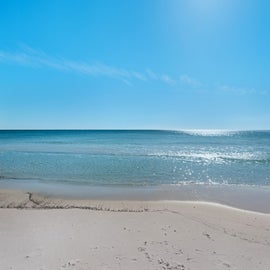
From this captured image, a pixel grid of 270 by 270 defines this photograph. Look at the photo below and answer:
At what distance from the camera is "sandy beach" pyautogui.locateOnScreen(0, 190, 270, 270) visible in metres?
6.41

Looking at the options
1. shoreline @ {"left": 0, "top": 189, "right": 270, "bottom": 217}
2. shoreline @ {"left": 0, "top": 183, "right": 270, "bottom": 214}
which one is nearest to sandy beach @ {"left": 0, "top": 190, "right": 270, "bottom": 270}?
shoreline @ {"left": 0, "top": 189, "right": 270, "bottom": 217}

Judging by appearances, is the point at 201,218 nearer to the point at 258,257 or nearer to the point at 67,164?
the point at 258,257

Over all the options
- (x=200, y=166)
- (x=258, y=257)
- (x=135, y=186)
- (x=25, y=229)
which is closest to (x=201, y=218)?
(x=258, y=257)

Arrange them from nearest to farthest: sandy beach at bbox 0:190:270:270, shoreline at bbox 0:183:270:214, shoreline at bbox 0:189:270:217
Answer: sandy beach at bbox 0:190:270:270, shoreline at bbox 0:189:270:217, shoreline at bbox 0:183:270:214

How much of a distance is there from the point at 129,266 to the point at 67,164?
19.1m

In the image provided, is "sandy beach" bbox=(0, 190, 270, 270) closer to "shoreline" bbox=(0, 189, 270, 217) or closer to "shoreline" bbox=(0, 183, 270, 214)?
"shoreline" bbox=(0, 189, 270, 217)

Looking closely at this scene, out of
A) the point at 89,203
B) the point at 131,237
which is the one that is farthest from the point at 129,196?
the point at 131,237

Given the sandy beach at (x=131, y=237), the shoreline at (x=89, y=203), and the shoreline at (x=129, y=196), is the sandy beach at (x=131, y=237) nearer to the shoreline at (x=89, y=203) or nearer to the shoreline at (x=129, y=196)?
the shoreline at (x=89, y=203)

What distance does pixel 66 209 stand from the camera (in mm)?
10828

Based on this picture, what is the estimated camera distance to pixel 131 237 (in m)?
7.83

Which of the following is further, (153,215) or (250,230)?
(153,215)

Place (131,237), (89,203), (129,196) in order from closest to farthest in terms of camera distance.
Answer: (131,237)
(89,203)
(129,196)

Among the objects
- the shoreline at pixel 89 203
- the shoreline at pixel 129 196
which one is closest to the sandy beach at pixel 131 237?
the shoreline at pixel 89 203

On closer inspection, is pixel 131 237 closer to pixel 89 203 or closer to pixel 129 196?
pixel 89 203
